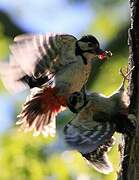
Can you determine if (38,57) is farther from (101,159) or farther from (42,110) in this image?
(101,159)

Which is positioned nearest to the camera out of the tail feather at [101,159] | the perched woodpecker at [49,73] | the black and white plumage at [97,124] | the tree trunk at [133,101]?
the black and white plumage at [97,124]

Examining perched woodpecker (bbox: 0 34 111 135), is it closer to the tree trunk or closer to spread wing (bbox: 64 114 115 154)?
spread wing (bbox: 64 114 115 154)

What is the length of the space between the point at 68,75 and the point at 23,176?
1093 mm

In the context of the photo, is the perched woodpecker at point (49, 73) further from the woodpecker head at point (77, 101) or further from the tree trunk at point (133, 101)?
the tree trunk at point (133, 101)

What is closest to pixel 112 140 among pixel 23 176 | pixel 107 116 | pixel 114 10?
pixel 107 116

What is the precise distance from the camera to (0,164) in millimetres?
5578

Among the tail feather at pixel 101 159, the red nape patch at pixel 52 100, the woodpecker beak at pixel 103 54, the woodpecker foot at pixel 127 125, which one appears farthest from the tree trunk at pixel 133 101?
the red nape patch at pixel 52 100

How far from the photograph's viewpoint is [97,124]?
4156 millimetres

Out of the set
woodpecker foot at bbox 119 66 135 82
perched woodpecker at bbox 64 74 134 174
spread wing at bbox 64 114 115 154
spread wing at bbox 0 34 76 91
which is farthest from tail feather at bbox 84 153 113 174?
spread wing at bbox 0 34 76 91

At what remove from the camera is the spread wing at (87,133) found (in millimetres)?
3740

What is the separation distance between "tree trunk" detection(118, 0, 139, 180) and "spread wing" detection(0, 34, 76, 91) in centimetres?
56

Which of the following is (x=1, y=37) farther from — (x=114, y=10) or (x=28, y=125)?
(x=114, y=10)

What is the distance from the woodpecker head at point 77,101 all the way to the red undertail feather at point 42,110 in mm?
153

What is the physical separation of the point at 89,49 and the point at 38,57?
1.02 ft
